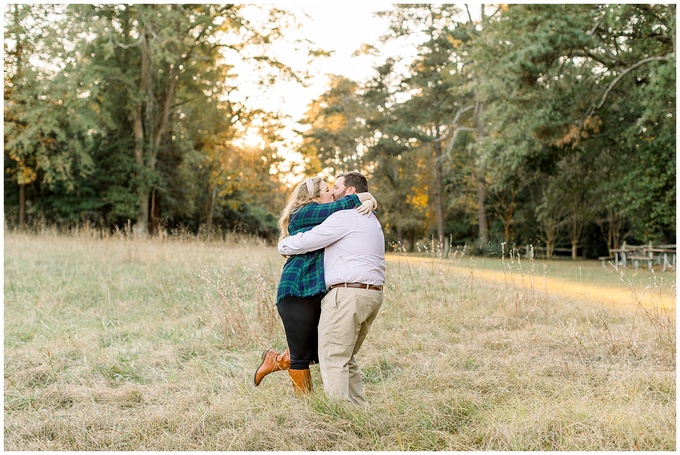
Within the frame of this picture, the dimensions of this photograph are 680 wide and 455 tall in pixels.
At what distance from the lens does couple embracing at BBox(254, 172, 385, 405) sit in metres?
4.29

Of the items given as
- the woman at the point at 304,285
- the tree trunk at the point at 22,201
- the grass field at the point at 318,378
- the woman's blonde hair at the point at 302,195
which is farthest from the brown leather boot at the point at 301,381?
the tree trunk at the point at 22,201

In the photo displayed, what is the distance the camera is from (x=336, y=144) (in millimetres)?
32500

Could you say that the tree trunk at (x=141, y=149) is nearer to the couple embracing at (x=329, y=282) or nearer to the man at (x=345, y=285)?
the couple embracing at (x=329, y=282)

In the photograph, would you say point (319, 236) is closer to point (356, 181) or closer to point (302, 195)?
point (302, 195)

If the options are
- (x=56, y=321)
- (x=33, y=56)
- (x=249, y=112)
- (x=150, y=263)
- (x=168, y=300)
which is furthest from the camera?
(x=249, y=112)

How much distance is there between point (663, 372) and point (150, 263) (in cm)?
877

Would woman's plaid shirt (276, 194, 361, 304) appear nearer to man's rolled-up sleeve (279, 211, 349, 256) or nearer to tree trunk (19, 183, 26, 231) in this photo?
man's rolled-up sleeve (279, 211, 349, 256)

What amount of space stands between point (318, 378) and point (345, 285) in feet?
4.67

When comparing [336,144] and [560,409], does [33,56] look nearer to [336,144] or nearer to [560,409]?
[336,144]

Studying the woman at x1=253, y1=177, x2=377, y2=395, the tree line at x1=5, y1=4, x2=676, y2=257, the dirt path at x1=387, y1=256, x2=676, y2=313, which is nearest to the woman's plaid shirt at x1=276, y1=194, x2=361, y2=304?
the woman at x1=253, y1=177, x2=377, y2=395

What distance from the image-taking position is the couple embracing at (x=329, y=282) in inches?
169

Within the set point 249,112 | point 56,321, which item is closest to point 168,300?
point 56,321

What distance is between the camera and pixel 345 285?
4336 mm

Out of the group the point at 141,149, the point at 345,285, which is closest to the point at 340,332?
the point at 345,285
